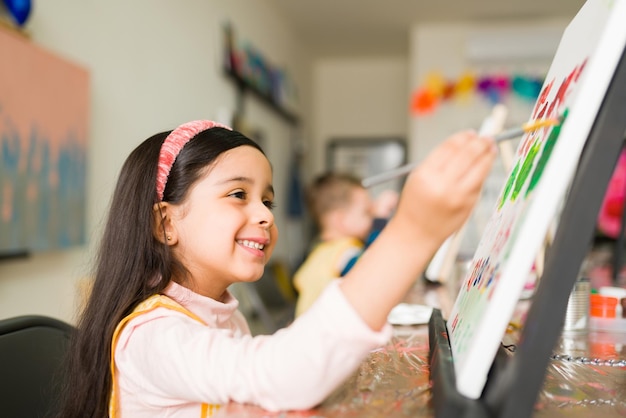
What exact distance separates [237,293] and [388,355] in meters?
2.85

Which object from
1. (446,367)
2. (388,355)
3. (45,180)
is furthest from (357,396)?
(45,180)

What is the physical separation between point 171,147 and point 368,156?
546 cm

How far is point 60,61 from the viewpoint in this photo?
181cm

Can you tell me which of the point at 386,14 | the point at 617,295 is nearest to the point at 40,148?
the point at 617,295

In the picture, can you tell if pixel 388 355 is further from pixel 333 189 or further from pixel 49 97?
pixel 333 189

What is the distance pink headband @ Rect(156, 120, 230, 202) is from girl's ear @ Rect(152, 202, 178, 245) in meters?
0.01

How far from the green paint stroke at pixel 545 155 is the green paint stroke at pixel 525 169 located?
4 centimetres

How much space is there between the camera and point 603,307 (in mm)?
1139

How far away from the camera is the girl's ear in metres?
0.77

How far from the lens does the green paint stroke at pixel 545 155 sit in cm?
49

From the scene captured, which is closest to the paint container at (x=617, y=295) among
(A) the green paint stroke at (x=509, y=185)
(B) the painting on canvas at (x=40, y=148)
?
(A) the green paint stroke at (x=509, y=185)

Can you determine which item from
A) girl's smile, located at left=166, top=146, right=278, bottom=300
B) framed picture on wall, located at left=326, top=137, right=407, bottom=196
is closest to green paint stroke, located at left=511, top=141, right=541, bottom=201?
girl's smile, located at left=166, top=146, right=278, bottom=300

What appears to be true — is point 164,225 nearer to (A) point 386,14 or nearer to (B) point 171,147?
(B) point 171,147

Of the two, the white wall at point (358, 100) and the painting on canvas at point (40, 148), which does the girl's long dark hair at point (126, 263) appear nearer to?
the painting on canvas at point (40, 148)
